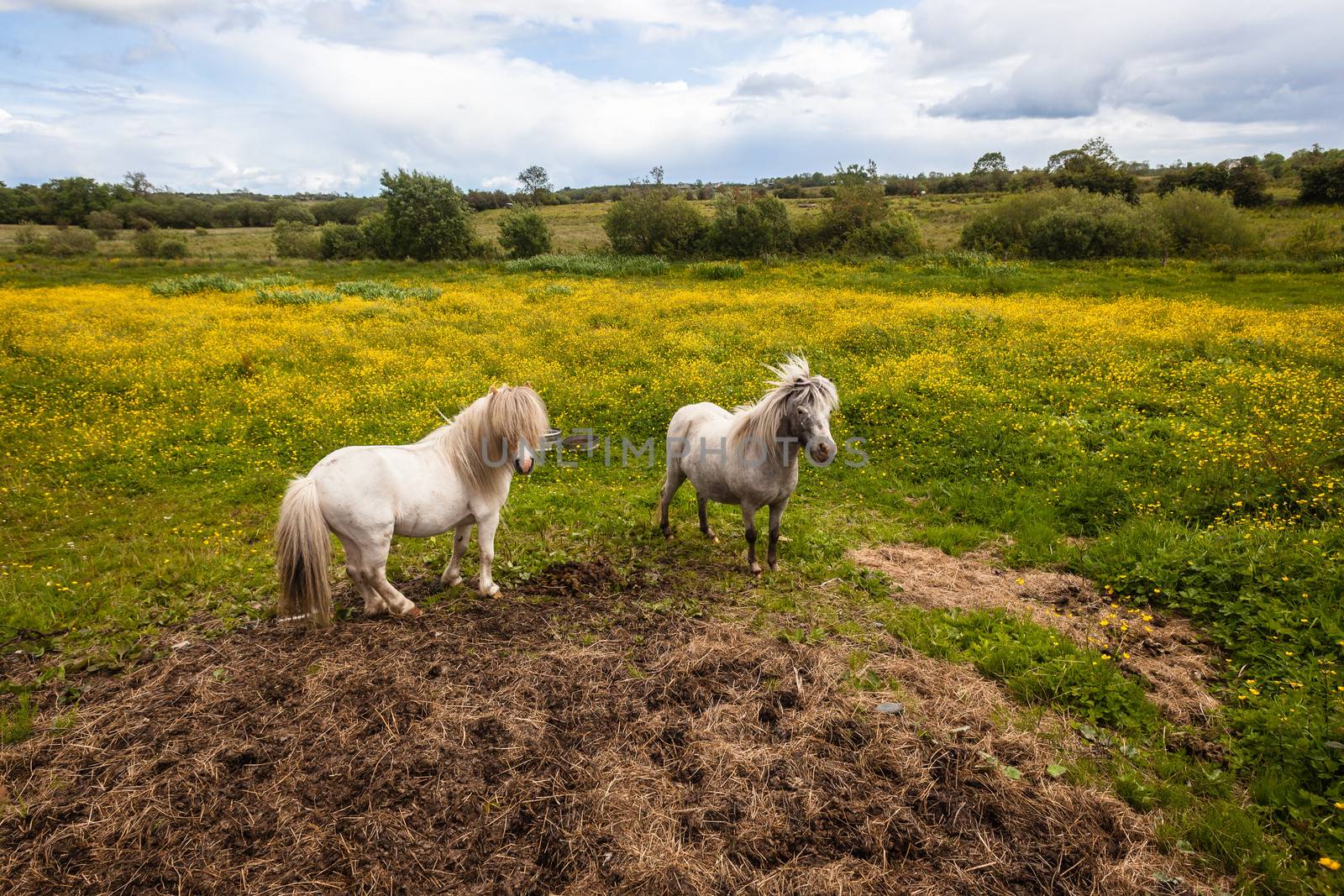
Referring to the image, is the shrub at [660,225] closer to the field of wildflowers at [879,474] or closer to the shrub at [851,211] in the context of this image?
the shrub at [851,211]

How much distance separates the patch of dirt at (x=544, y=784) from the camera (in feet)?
9.53

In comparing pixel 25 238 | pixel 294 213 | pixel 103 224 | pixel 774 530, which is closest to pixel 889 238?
pixel 774 530

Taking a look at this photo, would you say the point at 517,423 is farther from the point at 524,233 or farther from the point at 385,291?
the point at 524,233

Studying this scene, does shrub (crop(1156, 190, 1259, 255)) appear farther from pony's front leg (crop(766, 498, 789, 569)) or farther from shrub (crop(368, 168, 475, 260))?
shrub (crop(368, 168, 475, 260))

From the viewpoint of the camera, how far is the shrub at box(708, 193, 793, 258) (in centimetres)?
3466

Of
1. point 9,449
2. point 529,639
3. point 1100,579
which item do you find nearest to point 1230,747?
point 1100,579

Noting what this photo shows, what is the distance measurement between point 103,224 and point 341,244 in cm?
2736

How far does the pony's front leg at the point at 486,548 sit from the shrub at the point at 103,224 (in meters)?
65.4

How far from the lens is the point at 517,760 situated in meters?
3.52

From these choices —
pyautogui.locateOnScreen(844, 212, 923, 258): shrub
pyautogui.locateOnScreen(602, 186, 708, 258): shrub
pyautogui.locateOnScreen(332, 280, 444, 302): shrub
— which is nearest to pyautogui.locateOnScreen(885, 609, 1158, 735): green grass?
pyautogui.locateOnScreen(332, 280, 444, 302): shrub

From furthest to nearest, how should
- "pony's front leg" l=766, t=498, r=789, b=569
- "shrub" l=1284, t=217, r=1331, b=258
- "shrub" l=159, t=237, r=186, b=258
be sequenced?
"shrub" l=159, t=237, r=186, b=258, "shrub" l=1284, t=217, r=1331, b=258, "pony's front leg" l=766, t=498, r=789, b=569

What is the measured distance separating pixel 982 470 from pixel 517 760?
25.6 ft

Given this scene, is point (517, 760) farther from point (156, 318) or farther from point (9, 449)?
point (156, 318)

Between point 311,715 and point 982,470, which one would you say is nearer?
point 311,715
